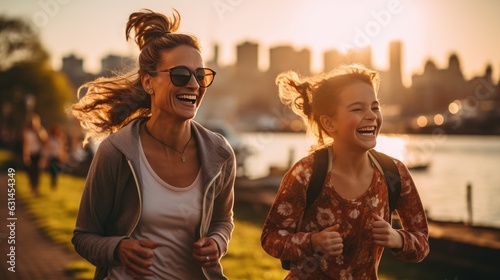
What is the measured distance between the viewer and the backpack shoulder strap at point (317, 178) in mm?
2889

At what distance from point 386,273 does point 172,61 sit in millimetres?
10568

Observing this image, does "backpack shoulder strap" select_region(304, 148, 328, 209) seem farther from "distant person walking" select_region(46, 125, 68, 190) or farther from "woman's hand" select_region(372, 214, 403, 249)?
"distant person walking" select_region(46, 125, 68, 190)

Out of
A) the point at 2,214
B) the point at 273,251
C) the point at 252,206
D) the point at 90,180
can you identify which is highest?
the point at 90,180

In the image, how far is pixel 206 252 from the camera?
9.28ft

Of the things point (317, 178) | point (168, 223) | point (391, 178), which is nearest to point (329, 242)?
point (317, 178)

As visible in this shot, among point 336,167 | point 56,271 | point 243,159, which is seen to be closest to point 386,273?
point 56,271

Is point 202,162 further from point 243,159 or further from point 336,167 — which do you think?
point 243,159

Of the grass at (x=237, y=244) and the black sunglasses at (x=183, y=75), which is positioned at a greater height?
the black sunglasses at (x=183, y=75)

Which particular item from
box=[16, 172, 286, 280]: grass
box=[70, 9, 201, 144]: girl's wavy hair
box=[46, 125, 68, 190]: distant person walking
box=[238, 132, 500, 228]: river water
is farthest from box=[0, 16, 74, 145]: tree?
box=[70, 9, 201, 144]: girl's wavy hair

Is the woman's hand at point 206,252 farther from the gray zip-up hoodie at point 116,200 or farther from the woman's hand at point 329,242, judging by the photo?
the woman's hand at point 329,242

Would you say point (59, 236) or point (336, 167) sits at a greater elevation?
point (336, 167)

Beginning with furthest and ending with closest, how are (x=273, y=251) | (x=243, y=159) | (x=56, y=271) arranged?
(x=243, y=159)
(x=56, y=271)
(x=273, y=251)

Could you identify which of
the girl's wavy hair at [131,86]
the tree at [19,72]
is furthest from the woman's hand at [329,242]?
the tree at [19,72]

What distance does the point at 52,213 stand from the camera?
42.1 ft
